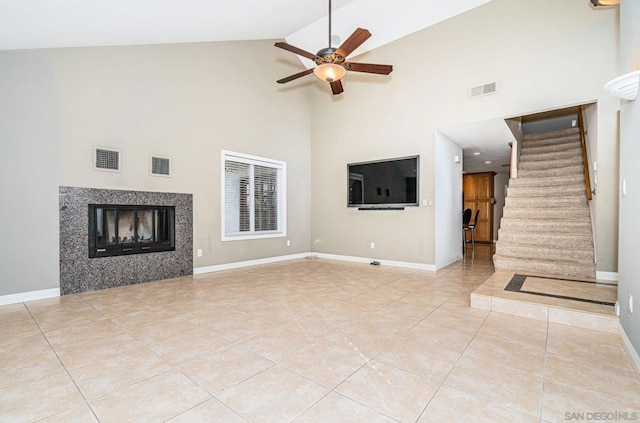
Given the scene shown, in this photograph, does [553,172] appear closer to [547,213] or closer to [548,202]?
[548,202]

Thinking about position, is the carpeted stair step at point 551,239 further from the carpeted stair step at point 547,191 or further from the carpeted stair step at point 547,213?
the carpeted stair step at point 547,191

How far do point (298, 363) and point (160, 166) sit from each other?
3.90m

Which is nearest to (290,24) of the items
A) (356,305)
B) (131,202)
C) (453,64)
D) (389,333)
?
(453,64)

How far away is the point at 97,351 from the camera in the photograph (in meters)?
2.21

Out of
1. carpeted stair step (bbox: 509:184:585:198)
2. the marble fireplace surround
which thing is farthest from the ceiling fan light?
carpeted stair step (bbox: 509:184:585:198)

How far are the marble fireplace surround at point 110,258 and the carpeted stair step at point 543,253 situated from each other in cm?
534

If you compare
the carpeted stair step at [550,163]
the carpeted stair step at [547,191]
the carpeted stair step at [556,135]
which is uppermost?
the carpeted stair step at [556,135]

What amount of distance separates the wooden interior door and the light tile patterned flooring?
23.5ft

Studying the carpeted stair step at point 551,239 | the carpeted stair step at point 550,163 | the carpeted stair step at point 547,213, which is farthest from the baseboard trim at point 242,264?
the carpeted stair step at point 550,163

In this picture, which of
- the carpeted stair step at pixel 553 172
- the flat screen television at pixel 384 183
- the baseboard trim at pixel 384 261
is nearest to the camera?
the baseboard trim at pixel 384 261

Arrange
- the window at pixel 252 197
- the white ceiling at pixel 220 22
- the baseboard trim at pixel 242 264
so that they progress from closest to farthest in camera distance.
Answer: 1. the white ceiling at pixel 220 22
2. the baseboard trim at pixel 242 264
3. the window at pixel 252 197

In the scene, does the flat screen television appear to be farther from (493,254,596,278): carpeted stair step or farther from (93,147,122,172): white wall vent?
(93,147,122,172): white wall vent

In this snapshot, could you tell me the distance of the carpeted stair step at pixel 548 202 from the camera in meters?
5.20

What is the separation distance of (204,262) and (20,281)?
7.39 feet
